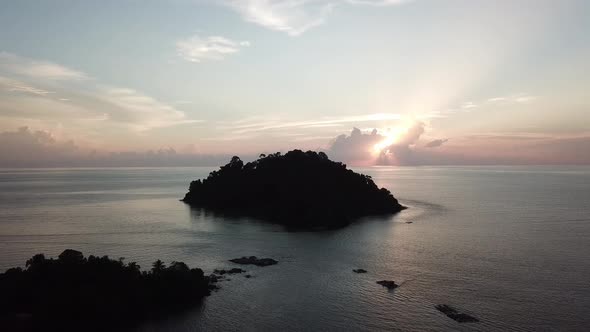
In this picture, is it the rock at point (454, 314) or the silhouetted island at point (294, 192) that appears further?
the silhouetted island at point (294, 192)

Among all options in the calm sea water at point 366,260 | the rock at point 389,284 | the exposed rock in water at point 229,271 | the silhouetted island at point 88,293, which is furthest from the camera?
the exposed rock in water at point 229,271

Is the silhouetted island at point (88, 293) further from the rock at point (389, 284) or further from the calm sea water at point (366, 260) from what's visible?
the rock at point (389, 284)

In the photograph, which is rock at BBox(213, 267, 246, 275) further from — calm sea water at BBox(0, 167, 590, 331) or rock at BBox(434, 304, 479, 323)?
rock at BBox(434, 304, 479, 323)

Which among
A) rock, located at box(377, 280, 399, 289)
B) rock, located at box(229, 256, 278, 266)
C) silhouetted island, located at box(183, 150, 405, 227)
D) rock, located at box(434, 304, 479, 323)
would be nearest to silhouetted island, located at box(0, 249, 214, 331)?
rock, located at box(229, 256, 278, 266)

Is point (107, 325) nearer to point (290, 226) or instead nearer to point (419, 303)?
point (419, 303)

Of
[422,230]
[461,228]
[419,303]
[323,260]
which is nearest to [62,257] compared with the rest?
[323,260]

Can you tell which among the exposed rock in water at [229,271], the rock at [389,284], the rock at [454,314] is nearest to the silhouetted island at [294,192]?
the exposed rock in water at [229,271]
